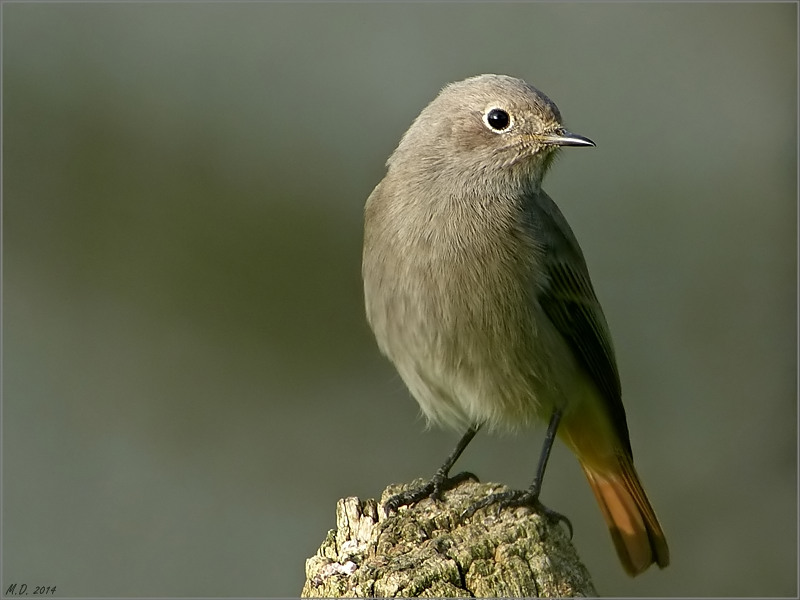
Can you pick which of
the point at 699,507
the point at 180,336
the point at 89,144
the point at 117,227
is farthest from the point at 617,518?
the point at 89,144

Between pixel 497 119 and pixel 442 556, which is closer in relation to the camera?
pixel 442 556

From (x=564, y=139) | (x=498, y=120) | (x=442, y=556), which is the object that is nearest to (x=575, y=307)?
(x=564, y=139)

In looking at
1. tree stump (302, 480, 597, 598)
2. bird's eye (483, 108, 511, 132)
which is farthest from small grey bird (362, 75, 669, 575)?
tree stump (302, 480, 597, 598)

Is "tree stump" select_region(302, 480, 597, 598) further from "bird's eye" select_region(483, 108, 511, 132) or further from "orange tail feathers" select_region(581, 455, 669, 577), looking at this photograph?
"bird's eye" select_region(483, 108, 511, 132)

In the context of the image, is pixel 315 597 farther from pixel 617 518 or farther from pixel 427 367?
pixel 617 518

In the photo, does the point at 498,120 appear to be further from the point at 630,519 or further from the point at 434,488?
the point at 630,519

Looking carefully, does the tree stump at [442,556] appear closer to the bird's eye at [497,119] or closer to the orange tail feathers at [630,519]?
the orange tail feathers at [630,519]
